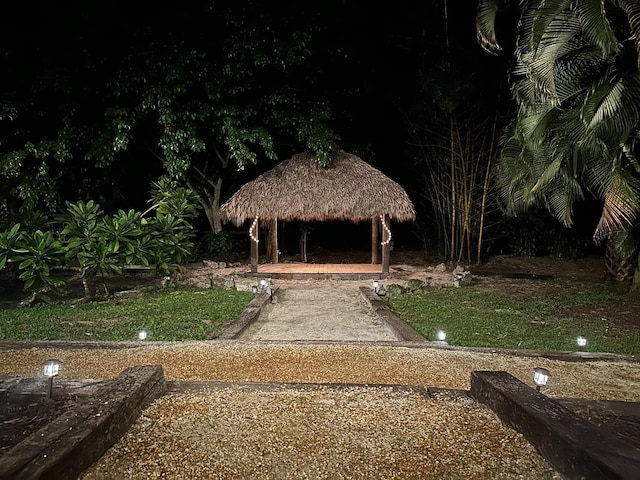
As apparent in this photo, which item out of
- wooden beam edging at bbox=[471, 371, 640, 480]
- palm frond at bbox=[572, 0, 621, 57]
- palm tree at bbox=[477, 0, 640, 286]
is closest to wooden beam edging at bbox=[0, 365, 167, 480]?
wooden beam edging at bbox=[471, 371, 640, 480]

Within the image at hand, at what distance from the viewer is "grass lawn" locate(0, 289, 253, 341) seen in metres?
6.20

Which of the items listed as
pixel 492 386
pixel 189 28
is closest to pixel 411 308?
pixel 492 386

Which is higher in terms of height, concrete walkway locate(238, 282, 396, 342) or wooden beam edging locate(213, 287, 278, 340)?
wooden beam edging locate(213, 287, 278, 340)

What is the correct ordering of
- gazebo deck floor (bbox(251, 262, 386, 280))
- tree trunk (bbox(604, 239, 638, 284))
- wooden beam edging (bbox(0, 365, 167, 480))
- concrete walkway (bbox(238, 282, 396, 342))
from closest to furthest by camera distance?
1. wooden beam edging (bbox(0, 365, 167, 480))
2. concrete walkway (bbox(238, 282, 396, 342))
3. tree trunk (bbox(604, 239, 638, 284))
4. gazebo deck floor (bbox(251, 262, 386, 280))

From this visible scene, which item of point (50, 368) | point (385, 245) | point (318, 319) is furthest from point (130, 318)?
point (385, 245)

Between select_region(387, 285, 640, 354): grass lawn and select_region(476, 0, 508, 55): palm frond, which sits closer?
select_region(387, 285, 640, 354): grass lawn

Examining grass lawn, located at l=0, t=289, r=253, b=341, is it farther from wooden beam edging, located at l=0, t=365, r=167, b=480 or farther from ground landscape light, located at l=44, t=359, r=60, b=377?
wooden beam edging, located at l=0, t=365, r=167, b=480

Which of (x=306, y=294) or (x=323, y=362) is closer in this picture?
(x=323, y=362)

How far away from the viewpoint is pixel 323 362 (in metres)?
4.71

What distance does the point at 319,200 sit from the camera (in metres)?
11.6

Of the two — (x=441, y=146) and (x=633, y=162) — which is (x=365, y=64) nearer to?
(x=441, y=146)

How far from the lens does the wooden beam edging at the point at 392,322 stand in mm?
5871

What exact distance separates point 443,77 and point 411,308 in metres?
7.02

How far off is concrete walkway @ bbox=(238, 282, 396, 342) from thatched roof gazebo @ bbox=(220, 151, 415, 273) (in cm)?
227
